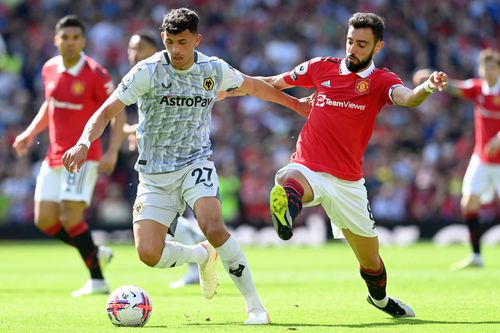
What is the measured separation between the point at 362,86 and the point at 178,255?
6.94 ft

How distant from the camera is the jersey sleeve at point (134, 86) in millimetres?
8328

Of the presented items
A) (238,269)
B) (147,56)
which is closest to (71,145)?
(147,56)

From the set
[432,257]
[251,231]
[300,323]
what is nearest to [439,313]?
[300,323]

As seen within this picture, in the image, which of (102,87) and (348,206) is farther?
(102,87)

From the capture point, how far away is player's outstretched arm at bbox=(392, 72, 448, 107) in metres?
7.98

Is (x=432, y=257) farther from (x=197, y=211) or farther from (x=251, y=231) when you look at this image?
(x=197, y=211)

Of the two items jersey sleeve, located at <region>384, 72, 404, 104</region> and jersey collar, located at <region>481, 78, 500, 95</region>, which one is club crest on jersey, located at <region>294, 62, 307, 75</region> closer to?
jersey sleeve, located at <region>384, 72, 404, 104</region>

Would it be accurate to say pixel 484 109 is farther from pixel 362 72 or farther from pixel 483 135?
pixel 362 72

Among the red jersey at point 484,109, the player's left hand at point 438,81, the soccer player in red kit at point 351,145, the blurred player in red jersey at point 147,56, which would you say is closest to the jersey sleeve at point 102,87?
the blurred player in red jersey at point 147,56

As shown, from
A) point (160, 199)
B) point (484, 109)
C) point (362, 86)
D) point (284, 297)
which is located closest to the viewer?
point (160, 199)

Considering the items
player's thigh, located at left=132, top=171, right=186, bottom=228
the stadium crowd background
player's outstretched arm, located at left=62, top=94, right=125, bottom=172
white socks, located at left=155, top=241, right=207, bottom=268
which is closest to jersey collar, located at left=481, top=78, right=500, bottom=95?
the stadium crowd background

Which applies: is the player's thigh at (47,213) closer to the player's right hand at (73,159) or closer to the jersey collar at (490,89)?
the player's right hand at (73,159)

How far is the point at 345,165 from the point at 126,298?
215 centimetres

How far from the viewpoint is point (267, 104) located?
26141 millimetres
